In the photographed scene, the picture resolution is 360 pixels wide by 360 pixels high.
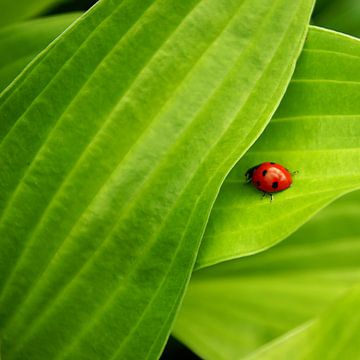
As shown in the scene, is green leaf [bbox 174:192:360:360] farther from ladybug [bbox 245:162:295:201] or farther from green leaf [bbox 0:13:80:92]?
green leaf [bbox 0:13:80:92]

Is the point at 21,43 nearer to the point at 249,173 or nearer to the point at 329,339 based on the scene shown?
the point at 249,173

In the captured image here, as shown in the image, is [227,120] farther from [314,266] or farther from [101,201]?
[314,266]

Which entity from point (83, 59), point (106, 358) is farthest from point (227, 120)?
point (106, 358)

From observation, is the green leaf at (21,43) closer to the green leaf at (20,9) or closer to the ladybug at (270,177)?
the green leaf at (20,9)

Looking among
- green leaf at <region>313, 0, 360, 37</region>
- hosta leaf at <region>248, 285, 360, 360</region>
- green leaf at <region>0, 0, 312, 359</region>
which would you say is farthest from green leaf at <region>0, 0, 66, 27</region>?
hosta leaf at <region>248, 285, 360, 360</region>

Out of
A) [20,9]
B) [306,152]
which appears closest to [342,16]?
[306,152]

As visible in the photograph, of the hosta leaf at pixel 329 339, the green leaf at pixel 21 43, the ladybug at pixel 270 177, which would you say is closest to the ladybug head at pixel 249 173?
the ladybug at pixel 270 177
